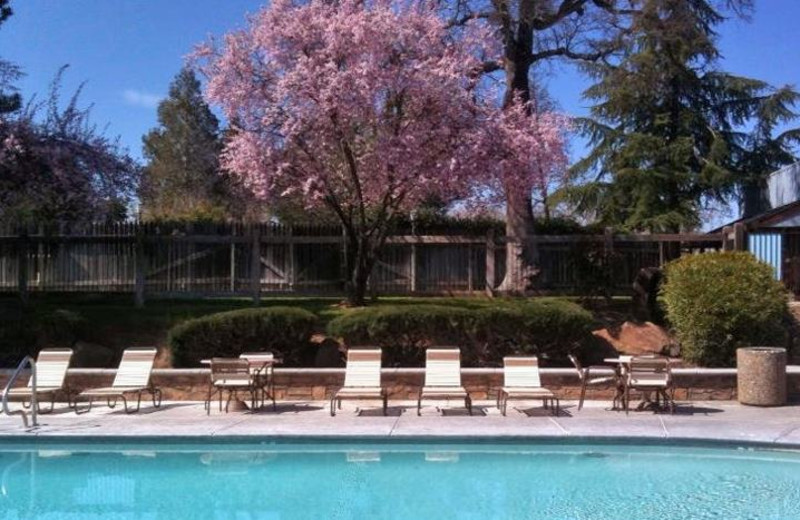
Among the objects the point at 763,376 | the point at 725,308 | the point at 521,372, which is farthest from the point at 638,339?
the point at 521,372

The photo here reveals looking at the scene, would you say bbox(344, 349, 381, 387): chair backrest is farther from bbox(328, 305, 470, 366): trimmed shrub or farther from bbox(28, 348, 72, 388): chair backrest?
bbox(28, 348, 72, 388): chair backrest

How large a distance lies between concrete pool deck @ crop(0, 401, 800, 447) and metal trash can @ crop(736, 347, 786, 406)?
25 centimetres

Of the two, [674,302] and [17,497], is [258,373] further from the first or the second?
[674,302]

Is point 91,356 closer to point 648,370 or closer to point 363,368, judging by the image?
point 363,368

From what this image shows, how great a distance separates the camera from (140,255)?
63.7ft

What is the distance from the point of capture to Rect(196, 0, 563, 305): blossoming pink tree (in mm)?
16359

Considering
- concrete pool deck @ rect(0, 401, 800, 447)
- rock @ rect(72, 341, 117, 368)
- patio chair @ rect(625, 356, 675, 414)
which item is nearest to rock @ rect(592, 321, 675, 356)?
concrete pool deck @ rect(0, 401, 800, 447)

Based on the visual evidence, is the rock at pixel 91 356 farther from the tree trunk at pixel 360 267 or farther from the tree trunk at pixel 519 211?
the tree trunk at pixel 519 211

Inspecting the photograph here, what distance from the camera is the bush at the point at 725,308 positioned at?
1520cm

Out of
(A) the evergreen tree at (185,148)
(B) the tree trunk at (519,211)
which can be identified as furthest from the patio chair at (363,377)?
(A) the evergreen tree at (185,148)

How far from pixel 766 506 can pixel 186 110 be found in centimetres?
4747

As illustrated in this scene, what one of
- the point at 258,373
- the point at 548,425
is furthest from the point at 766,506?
A: the point at 258,373

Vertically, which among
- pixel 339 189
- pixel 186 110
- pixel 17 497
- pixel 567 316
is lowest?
pixel 17 497

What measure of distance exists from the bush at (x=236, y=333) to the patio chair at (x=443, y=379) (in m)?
2.99
